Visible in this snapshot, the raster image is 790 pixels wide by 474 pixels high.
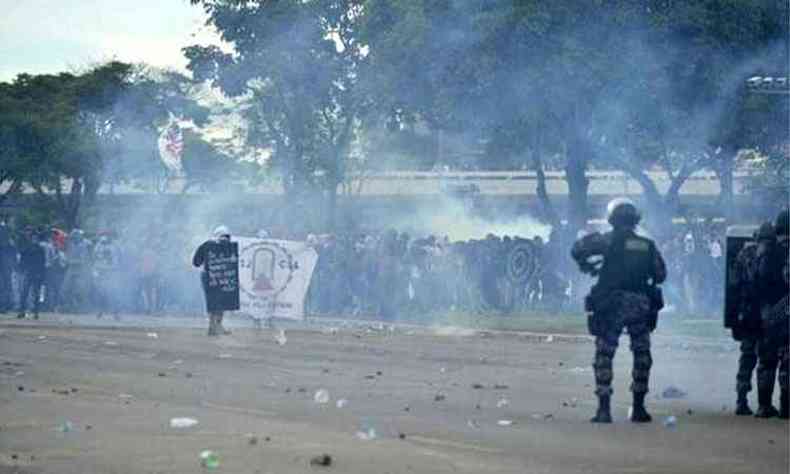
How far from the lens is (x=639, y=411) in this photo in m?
17.4

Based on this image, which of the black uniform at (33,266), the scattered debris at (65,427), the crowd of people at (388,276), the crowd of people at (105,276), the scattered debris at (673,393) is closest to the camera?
the scattered debris at (65,427)

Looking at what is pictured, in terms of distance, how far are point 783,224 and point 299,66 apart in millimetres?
37538

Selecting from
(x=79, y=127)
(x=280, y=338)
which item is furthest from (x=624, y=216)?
(x=79, y=127)

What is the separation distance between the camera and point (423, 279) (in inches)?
1693

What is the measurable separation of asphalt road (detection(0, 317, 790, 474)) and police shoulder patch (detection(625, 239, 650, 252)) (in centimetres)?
144

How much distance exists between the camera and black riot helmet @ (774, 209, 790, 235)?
17.5 m

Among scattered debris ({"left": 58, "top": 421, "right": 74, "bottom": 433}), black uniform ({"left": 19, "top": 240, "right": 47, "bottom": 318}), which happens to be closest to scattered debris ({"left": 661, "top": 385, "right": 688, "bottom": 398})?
scattered debris ({"left": 58, "top": 421, "right": 74, "bottom": 433})

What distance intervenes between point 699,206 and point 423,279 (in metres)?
33.2

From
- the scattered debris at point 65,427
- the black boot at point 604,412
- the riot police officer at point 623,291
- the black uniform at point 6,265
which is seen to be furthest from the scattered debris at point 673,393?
the black uniform at point 6,265

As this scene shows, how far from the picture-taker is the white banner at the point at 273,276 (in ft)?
118

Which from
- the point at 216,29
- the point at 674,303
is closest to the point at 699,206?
the point at 216,29

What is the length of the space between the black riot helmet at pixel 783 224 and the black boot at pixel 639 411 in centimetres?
178

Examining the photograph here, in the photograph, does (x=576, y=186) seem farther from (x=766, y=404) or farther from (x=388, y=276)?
(x=766, y=404)

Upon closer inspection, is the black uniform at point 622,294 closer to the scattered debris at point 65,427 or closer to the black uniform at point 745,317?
the black uniform at point 745,317
